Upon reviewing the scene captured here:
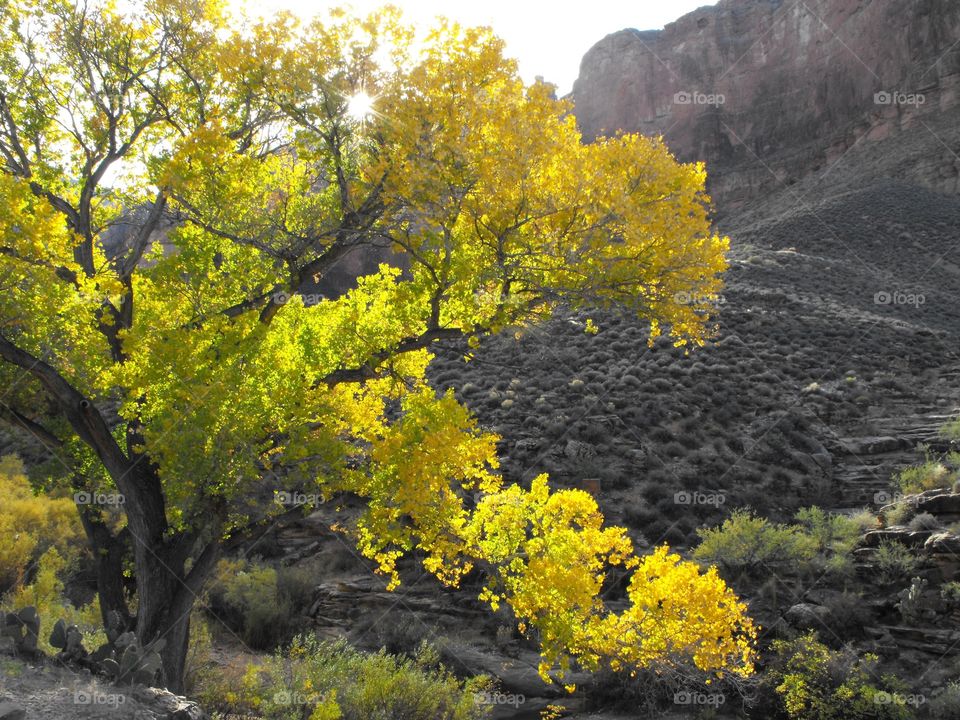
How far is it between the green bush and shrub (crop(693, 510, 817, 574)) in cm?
256

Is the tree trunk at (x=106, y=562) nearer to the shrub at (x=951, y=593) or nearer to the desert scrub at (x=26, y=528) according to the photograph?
the desert scrub at (x=26, y=528)

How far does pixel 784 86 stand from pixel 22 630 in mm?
84906

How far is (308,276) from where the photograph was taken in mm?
8250

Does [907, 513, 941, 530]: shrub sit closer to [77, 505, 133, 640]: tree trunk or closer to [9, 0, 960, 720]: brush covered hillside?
[9, 0, 960, 720]: brush covered hillside

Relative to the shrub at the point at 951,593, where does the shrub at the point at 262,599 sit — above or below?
below

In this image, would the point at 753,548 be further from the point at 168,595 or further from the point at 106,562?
the point at 106,562

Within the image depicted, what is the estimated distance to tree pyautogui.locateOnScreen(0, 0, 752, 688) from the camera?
6.76 metres

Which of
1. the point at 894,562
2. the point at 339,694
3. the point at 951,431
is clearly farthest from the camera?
the point at 951,431

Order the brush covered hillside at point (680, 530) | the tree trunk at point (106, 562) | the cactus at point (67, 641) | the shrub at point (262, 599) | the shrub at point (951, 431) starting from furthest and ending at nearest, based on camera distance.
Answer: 1. the shrub at point (951, 431)
2. the shrub at point (262, 599)
3. the brush covered hillside at point (680, 530)
4. the tree trunk at point (106, 562)
5. the cactus at point (67, 641)

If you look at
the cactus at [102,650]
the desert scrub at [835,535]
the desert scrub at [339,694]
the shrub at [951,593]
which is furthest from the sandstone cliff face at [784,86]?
the cactus at [102,650]

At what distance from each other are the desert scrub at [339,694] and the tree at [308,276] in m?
1.61

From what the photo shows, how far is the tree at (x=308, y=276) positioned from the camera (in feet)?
22.2

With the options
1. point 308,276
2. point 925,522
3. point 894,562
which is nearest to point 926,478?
point 925,522

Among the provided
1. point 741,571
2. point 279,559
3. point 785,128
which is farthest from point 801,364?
point 785,128
